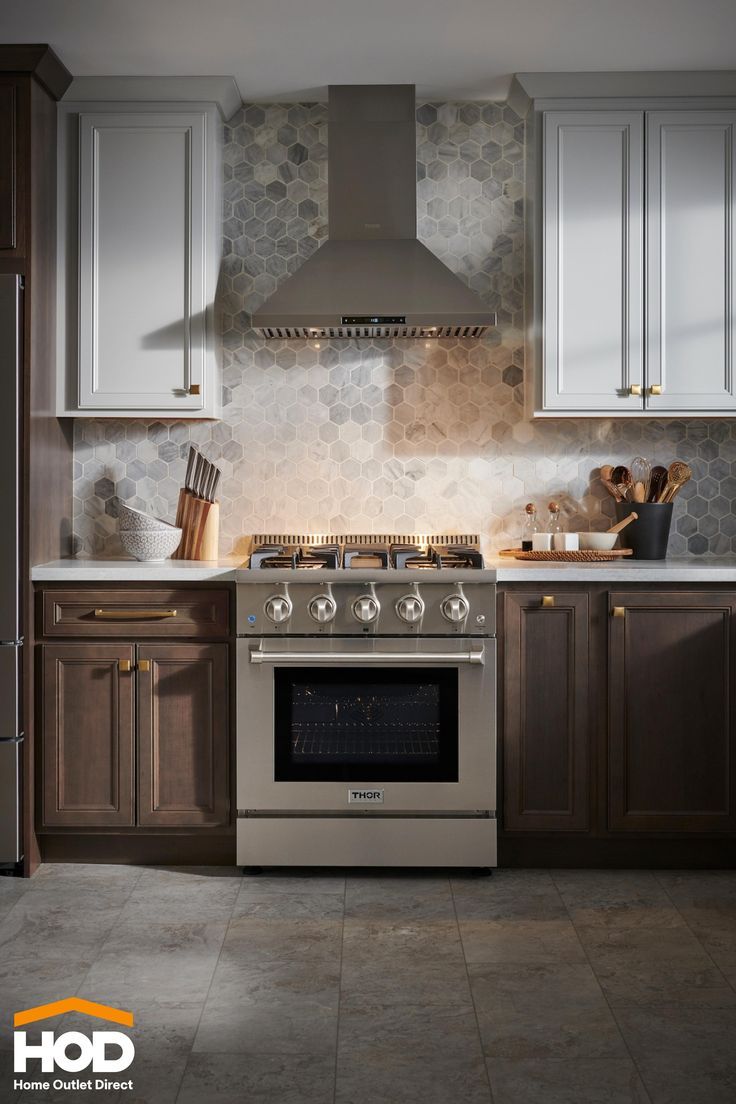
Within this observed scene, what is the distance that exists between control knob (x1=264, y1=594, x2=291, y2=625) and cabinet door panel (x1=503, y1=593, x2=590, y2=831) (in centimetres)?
70

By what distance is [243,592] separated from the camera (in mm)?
3225

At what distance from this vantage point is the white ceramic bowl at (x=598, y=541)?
365cm

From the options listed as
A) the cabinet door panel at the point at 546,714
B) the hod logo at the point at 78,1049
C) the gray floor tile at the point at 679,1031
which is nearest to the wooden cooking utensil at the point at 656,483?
the cabinet door panel at the point at 546,714

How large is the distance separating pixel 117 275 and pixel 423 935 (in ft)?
7.93

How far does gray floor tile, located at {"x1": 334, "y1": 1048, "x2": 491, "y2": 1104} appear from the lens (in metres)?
2.01

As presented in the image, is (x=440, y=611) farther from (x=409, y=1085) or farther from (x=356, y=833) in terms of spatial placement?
(x=409, y=1085)

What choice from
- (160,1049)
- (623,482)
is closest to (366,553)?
(623,482)

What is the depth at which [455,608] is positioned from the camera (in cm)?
319

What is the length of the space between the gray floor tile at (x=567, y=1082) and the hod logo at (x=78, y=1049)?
772 mm

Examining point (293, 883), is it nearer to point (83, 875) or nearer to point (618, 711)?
point (83, 875)

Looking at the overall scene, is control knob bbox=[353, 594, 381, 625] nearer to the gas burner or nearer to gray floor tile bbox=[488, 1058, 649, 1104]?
the gas burner

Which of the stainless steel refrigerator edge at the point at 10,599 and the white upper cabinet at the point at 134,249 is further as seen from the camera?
the white upper cabinet at the point at 134,249

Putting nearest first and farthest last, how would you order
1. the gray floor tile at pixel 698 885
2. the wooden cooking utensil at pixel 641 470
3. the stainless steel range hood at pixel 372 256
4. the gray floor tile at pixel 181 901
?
the gray floor tile at pixel 181 901, the gray floor tile at pixel 698 885, the stainless steel range hood at pixel 372 256, the wooden cooking utensil at pixel 641 470

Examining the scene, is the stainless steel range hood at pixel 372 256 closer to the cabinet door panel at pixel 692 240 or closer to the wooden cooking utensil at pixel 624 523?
the cabinet door panel at pixel 692 240
